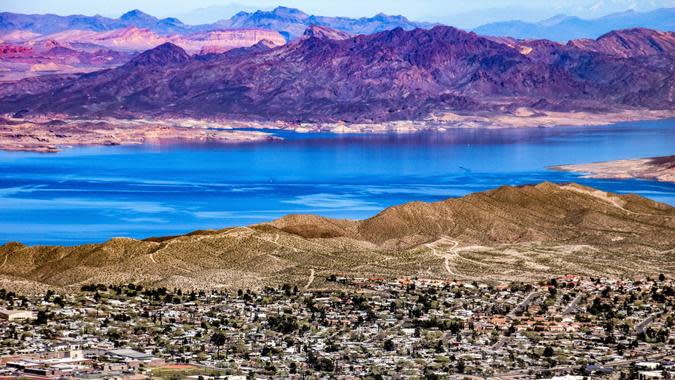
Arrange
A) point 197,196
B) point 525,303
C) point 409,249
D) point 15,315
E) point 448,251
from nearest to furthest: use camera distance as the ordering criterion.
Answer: point 15,315 < point 525,303 < point 448,251 < point 409,249 < point 197,196

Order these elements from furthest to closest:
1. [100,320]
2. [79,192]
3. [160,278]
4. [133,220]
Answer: [79,192] < [133,220] < [160,278] < [100,320]

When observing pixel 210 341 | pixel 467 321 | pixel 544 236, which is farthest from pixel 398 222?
pixel 210 341

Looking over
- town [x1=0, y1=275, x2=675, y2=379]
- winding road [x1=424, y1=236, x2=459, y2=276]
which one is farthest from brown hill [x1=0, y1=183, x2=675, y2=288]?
town [x1=0, y1=275, x2=675, y2=379]

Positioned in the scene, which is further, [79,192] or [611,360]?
[79,192]

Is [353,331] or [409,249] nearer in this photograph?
[353,331]

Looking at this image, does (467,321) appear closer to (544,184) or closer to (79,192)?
(544,184)

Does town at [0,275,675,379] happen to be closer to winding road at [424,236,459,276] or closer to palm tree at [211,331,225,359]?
palm tree at [211,331,225,359]

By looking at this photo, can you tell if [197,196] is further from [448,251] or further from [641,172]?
[448,251]

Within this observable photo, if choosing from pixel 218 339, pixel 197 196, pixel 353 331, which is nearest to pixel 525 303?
pixel 353 331
